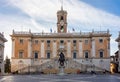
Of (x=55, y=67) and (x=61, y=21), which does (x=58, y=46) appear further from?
(x=61, y=21)

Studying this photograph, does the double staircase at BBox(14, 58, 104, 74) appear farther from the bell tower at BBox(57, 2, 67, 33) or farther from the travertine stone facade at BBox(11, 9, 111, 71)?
the bell tower at BBox(57, 2, 67, 33)

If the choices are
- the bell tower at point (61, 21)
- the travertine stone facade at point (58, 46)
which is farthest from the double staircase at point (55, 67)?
the bell tower at point (61, 21)

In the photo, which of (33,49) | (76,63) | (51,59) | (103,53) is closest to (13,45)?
(33,49)

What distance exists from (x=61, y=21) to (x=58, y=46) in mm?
7953

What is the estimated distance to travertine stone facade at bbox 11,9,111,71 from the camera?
85.9 m

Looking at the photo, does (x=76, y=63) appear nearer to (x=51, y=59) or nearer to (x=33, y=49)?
(x=51, y=59)

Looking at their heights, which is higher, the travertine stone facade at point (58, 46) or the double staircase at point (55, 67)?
→ the travertine stone facade at point (58, 46)

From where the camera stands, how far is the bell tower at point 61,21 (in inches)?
3551

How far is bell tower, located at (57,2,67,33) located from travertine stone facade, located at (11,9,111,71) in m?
2.69

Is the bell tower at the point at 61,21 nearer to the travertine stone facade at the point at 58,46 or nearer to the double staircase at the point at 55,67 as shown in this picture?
the travertine stone facade at the point at 58,46

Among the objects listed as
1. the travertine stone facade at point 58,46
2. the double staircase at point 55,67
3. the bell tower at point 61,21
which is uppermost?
the bell tower at point 61,21

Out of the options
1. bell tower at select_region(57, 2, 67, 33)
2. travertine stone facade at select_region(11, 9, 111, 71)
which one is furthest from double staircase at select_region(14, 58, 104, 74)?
bell tower at select_region(57, 2, 67, 33)

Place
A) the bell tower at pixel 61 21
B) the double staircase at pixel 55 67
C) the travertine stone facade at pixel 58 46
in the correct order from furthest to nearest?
the bell tower at pixel 61 21 → the travertine stone facade at pixel 58 46 → the double staircase at pixel 55 67

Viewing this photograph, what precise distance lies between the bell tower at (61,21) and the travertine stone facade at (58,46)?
269 cm
